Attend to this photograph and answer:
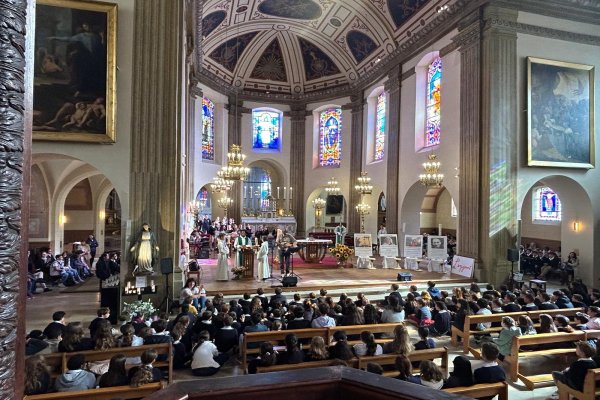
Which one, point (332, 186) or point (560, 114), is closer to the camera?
point (560, 114)

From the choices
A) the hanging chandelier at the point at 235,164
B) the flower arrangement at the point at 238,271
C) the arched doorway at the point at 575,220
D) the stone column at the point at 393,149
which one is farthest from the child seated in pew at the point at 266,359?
the stone column at the point at 393,149

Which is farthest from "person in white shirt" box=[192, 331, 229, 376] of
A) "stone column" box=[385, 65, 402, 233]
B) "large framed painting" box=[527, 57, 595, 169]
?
"stone column" box=[385, 65, 402, 233]

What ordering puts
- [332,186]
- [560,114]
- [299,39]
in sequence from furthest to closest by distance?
[332,186] < [299,39] < [560,114]

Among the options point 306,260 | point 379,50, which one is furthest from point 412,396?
point 379,50

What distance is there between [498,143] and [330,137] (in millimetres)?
13330

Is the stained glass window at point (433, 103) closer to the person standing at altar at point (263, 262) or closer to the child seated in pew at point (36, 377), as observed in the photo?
the person standing at altar at point (263, 262)

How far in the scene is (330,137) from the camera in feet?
82.2

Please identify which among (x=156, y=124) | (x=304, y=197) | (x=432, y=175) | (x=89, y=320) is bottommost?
(x=89, y=320)

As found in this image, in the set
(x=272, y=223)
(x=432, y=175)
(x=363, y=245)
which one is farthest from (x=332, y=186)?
(x=432, y=175)

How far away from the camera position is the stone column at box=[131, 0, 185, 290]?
31.1ft

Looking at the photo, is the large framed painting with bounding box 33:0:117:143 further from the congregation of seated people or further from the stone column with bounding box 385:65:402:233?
the stone column with bounding box 385:65:402:233

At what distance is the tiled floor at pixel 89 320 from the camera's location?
557 cm

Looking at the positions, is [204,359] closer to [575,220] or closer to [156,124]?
[156,124]

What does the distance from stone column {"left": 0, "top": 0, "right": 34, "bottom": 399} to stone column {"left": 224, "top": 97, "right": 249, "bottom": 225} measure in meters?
22.8
